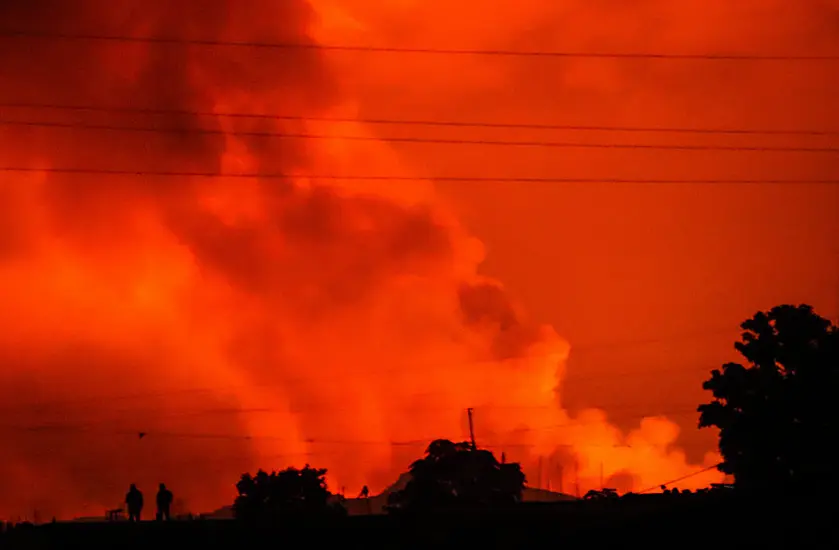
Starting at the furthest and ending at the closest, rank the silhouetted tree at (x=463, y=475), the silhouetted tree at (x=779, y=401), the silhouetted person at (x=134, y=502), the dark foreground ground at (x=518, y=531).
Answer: the silhouetted tree at (x=463, y=475), the silhouetted tree at (x=779, y=401), the silhouetted person at (x=134, y=502), the dark foreground ground at (x=518, y=531)

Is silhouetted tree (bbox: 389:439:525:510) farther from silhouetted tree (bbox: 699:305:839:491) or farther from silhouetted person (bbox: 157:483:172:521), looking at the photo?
silhouetted person (bbox: 157:483:172:521)

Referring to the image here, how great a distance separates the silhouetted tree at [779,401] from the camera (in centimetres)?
8619

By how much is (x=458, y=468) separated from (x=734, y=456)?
209 ft

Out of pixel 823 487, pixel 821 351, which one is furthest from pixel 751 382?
pixel 823 487

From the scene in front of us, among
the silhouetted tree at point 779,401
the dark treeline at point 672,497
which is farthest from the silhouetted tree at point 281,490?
the silhouetted tree at point 779,401

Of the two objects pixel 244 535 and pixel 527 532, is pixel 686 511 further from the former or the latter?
pixel 244 535

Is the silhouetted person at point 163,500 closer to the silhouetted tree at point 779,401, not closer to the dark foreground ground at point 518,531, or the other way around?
the dark foreground ground at point 518,531

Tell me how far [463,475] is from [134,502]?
98.0 m

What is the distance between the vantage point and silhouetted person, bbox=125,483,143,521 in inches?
2138

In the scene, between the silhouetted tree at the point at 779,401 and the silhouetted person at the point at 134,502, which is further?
the silhouetted tree at the point at 779,401

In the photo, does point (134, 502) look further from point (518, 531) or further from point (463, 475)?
point (463, 475)

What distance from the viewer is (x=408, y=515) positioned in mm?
46469

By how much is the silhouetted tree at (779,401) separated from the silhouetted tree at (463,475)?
174 ft

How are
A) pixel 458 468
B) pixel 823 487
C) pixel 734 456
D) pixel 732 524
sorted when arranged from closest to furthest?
pixel 732 524 → pixel 823 487 → pixel 734 456 → pixel 458 468
